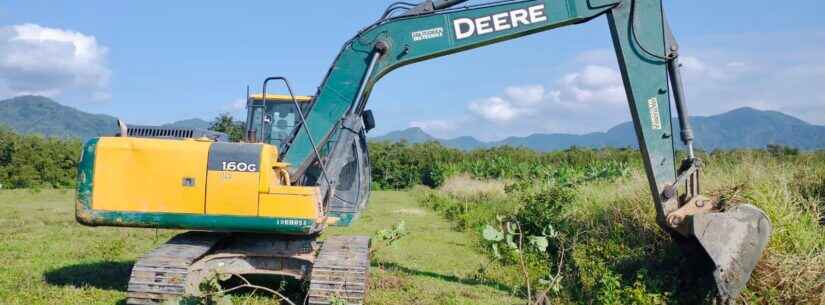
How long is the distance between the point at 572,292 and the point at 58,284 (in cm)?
600

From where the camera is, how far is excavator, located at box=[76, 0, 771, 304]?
6.70m

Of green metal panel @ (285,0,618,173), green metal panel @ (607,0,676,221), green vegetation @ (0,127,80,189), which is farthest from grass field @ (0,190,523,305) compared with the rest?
green vegetation @ (0,127,80,189)

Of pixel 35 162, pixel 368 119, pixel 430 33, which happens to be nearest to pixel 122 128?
pixel 368 119

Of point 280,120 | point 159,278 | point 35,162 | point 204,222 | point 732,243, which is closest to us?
point 732,243

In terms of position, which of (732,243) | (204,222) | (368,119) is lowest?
(732,243)

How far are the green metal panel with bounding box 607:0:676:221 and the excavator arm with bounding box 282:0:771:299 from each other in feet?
0.03

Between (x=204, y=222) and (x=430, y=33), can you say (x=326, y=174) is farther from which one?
(x=430, y=33)

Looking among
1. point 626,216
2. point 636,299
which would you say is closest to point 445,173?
point 626,216

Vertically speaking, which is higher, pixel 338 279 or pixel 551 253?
pixel 338 279

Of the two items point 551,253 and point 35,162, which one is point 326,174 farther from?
point 35,162

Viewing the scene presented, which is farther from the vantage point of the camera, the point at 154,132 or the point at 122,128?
the point at 154,132

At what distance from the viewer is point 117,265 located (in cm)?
979

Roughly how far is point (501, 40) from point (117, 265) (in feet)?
20.0

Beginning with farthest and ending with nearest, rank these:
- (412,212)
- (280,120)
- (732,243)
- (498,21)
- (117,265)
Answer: (412,212), (280,120), (117,265), (498,21), (732,243)
